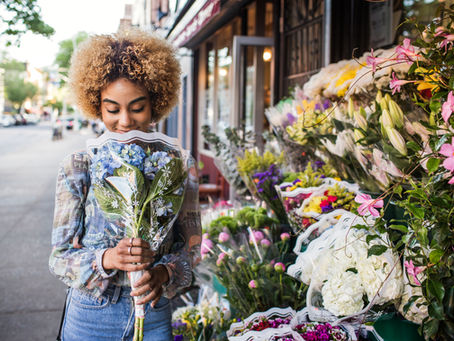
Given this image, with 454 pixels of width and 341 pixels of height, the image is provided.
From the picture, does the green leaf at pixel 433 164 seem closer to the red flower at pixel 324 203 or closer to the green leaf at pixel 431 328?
the green leaf at pixel 431 328

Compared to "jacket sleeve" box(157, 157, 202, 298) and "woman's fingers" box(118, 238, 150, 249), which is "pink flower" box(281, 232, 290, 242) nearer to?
"jacket sleeve" box(157, 157, 202, 298)

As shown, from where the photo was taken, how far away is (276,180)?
9.39ft

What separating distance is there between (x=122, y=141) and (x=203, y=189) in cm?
507

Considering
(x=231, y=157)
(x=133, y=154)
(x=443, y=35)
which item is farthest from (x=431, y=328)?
(x=231, y=157)

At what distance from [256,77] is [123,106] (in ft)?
12.7

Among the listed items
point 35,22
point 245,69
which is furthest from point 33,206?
point 245,69

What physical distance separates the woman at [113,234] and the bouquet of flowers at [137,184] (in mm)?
66

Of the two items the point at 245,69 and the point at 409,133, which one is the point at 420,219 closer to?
the point at 409,133

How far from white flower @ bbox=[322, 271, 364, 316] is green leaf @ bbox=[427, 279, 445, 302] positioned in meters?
0.34

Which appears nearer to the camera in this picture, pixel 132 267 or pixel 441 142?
pixel 441 142

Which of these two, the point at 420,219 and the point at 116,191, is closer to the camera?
the point at 420,219

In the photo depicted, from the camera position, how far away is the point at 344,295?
4.76 ft

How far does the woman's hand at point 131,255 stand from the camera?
1.62 metres

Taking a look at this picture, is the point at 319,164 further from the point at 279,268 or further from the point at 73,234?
the point at 73,234
